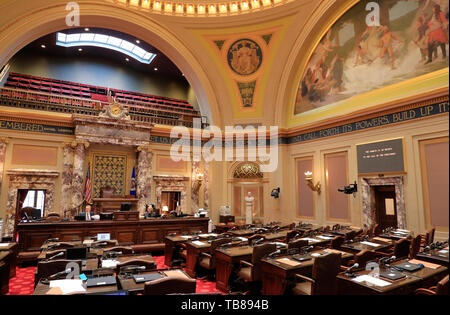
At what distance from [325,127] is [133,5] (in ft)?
31.8

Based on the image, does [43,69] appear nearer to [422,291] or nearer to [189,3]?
[189,3]

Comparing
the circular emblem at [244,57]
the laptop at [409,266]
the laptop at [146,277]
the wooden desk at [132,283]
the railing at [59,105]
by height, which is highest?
the circular emblem at [244,57]

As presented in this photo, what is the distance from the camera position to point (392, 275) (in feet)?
11.4

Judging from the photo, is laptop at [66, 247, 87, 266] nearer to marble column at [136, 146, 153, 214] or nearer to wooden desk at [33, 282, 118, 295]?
wooden desk at [33, 282, 118, 295]

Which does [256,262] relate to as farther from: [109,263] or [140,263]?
[109,263]

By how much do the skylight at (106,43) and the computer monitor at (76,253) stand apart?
48.9ft

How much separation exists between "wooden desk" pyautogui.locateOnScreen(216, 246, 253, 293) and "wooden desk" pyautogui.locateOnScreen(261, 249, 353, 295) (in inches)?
27.8

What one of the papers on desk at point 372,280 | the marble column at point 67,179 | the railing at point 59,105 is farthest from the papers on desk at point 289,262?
the railing at point 59,105

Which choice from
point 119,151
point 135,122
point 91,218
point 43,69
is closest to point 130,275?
point 91,218

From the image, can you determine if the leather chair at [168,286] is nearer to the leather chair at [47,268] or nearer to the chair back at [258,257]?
the leather chair at [47,268]

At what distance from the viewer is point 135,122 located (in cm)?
1222

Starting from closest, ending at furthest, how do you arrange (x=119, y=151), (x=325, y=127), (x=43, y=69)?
(x=325, y=127)
(x=119, y=151)
(x=43, y=69)

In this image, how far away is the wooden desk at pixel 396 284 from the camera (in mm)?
3134

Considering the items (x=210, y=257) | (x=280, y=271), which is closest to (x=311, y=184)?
(x=210, y=257)
